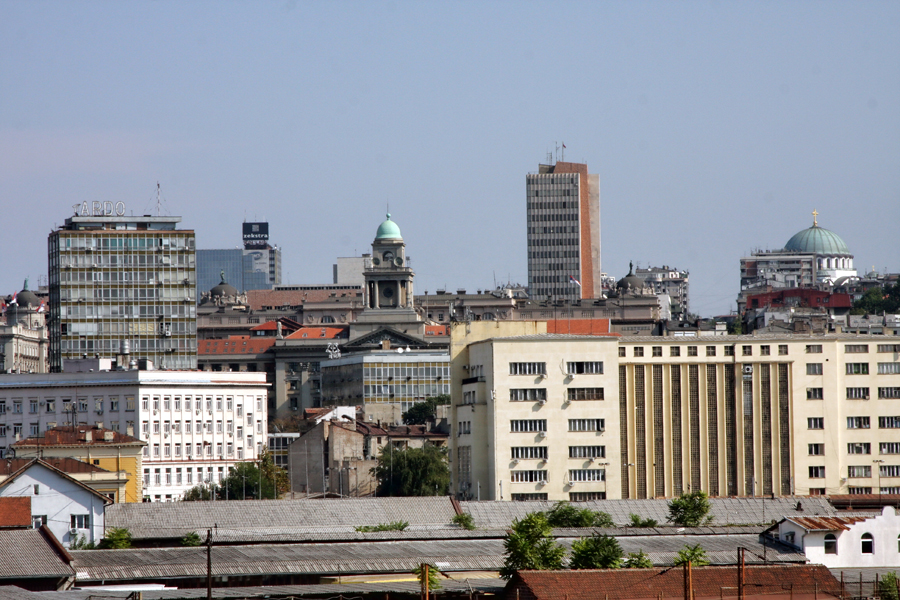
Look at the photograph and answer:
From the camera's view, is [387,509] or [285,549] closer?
[285,549]

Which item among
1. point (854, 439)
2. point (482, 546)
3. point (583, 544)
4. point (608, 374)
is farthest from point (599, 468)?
point (583, 544)

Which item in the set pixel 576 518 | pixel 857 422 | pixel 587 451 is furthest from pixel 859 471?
pixel 576 518

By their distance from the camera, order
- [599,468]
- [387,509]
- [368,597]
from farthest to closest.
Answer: [599,468] < [387,509] < [368,597]

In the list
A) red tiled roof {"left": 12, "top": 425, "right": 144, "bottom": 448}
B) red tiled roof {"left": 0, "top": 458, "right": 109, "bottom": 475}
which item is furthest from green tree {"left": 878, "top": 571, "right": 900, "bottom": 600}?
red tiled roof {"left": 12, "top": 425, "right": 144, "bottom": 448}

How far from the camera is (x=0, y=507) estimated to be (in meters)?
109

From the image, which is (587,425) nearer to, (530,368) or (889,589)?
(530,368)

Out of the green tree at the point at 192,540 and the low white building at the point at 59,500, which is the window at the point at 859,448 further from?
the low white building at the point at 59,500

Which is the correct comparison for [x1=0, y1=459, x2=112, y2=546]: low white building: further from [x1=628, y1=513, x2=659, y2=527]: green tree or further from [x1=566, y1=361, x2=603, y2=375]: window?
[x1=566, y1=361, x2=603, y2=375]: window

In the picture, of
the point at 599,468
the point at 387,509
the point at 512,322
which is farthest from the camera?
the point at 512,322

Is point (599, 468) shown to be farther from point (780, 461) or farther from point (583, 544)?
point (583, 544)

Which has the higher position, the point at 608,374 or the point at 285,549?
the point at 608,374

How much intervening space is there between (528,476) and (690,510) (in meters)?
22.1

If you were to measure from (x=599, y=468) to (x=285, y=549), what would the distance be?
46544 millimetres

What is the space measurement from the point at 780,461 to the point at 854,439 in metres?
6.30
